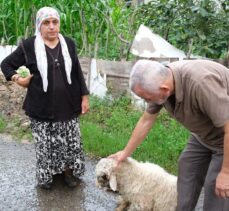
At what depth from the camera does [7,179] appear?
5.80 meters

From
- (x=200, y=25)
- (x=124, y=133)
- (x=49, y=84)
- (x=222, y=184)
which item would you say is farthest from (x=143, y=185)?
(x=200, y=25)

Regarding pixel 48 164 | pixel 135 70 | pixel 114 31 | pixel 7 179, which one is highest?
pixel 135 70

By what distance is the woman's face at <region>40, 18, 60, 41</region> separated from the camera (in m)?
4.90

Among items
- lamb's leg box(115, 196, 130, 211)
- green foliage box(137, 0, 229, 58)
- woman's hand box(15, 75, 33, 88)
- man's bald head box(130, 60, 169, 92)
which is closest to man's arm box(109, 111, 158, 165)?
lamb's leg box(115, 196, 130, 211)

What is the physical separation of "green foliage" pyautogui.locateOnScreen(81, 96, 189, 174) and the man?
1.88 m

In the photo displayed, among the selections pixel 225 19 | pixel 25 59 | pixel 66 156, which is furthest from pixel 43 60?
pixel 225 19

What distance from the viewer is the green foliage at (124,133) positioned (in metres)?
5.95

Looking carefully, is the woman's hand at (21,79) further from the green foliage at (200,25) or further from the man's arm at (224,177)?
the green foliage at (200,25)

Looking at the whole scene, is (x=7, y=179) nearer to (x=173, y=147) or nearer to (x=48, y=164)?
(x=48, y=164)

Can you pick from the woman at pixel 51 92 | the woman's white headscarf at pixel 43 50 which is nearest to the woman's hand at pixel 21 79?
the woman at pixel 51 92

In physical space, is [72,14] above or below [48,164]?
above

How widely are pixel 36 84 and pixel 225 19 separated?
11.6 ft

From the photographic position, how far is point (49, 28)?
493 cm

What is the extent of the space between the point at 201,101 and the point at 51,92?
7.68 ft
